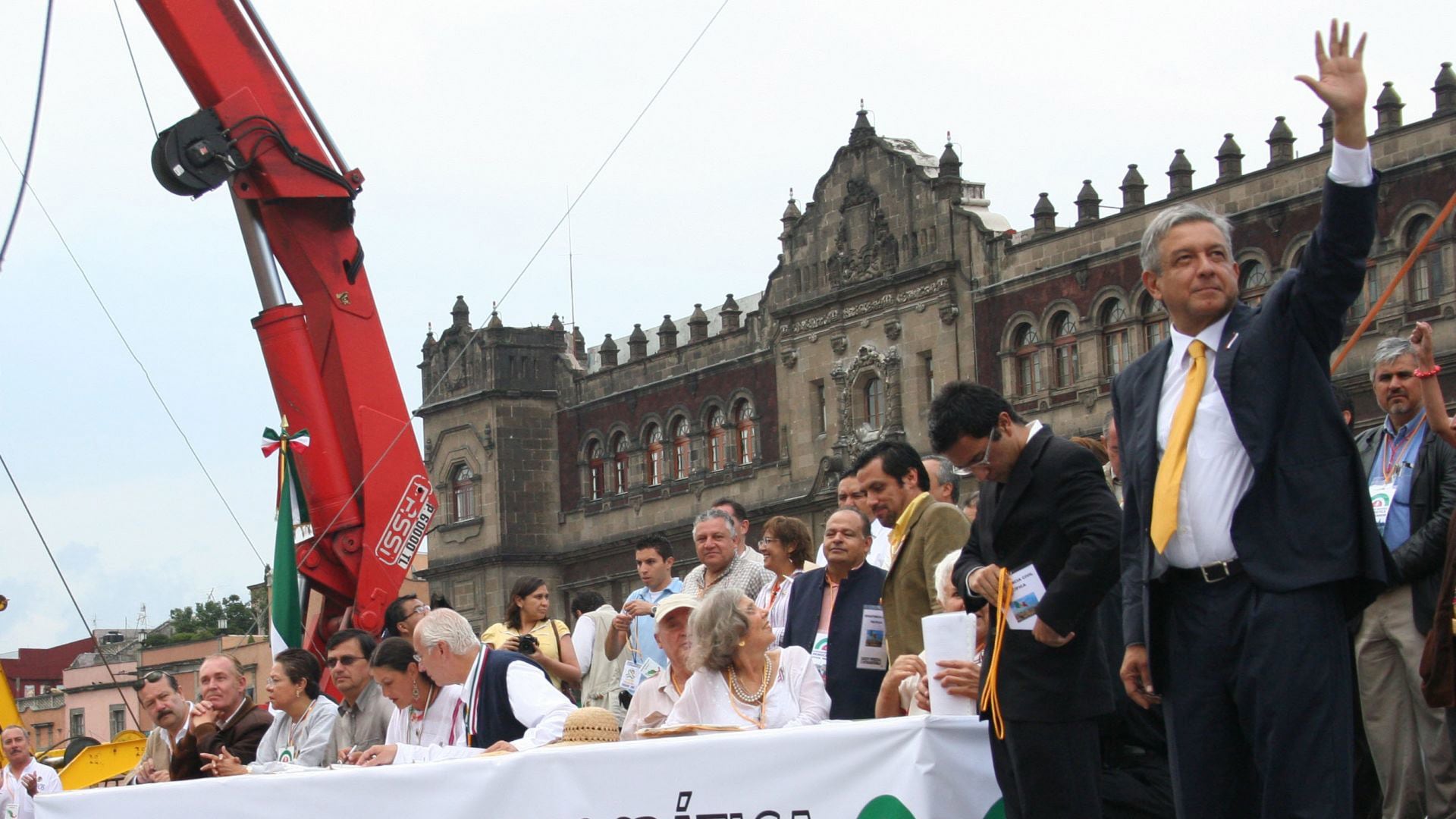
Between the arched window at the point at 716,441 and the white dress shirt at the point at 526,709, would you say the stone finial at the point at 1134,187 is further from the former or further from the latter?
the white dress shirt at the point at 526,709

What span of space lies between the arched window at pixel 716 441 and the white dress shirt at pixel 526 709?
114 feet

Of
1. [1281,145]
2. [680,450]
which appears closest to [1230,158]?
[1281,145]

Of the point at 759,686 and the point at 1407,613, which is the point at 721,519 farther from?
the point at 1407,613

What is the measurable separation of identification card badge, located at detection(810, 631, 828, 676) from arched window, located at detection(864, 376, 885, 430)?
30.6 metres

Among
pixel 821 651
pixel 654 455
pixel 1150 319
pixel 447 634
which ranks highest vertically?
pixel 1150 319

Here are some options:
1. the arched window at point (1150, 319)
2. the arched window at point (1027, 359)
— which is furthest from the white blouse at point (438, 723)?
the arched window at point (1027, 359)

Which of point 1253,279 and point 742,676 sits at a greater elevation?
point 1253,279

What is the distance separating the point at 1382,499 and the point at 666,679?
262 cm

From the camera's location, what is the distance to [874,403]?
38.5 m

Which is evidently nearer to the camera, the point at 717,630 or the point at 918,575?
the point at 717,630

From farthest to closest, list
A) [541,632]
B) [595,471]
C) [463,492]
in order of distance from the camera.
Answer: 1. [463,492]
2. [595,471]
3. [541,632]

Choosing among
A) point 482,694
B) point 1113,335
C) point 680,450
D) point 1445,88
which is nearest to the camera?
point 482,694

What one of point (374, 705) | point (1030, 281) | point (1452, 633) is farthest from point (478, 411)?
point (1452, 633)

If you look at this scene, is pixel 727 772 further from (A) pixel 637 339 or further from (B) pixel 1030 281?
(A) pixel 637 339
